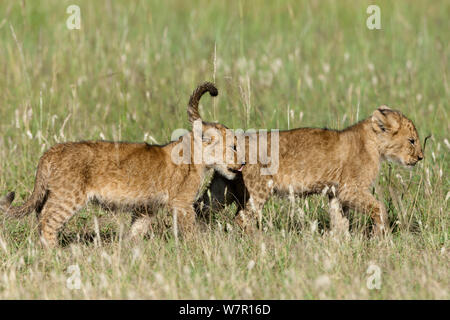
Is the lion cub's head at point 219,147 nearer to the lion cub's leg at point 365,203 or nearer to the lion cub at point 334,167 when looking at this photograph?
the lion cub at point 334,167

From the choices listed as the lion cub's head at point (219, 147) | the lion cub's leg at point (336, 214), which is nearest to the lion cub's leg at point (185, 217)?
the lion cub's head at point (219, 147)

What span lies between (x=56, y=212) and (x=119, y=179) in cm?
67

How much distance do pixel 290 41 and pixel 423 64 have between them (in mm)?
2365

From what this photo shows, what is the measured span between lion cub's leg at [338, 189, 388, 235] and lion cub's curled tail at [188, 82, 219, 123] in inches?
67.0

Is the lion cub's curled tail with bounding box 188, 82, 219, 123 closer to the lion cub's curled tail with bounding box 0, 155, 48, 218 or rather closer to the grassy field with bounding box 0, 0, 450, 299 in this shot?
the grassy field with bounding box 0, 0, 450, 299

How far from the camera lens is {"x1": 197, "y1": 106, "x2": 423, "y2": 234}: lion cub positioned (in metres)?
7.73

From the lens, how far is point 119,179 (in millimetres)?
Result: 7270

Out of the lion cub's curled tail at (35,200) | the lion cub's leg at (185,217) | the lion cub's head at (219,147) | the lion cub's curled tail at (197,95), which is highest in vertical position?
the lion cub's curled tail at (197,95)

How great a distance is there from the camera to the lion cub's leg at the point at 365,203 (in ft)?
25.3

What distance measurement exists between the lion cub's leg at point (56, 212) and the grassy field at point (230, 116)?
0.16m

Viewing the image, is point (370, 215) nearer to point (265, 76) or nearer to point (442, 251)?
point (442, 251)

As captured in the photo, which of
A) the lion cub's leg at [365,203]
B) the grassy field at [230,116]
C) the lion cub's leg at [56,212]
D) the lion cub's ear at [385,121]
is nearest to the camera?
the grassy field at [230,116]

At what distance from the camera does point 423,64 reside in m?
12.4

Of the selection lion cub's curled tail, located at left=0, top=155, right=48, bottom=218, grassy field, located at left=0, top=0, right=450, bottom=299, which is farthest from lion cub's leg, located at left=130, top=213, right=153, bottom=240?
lion cub's curled tail, located at left=0, top=155, right=48, bottom=218
